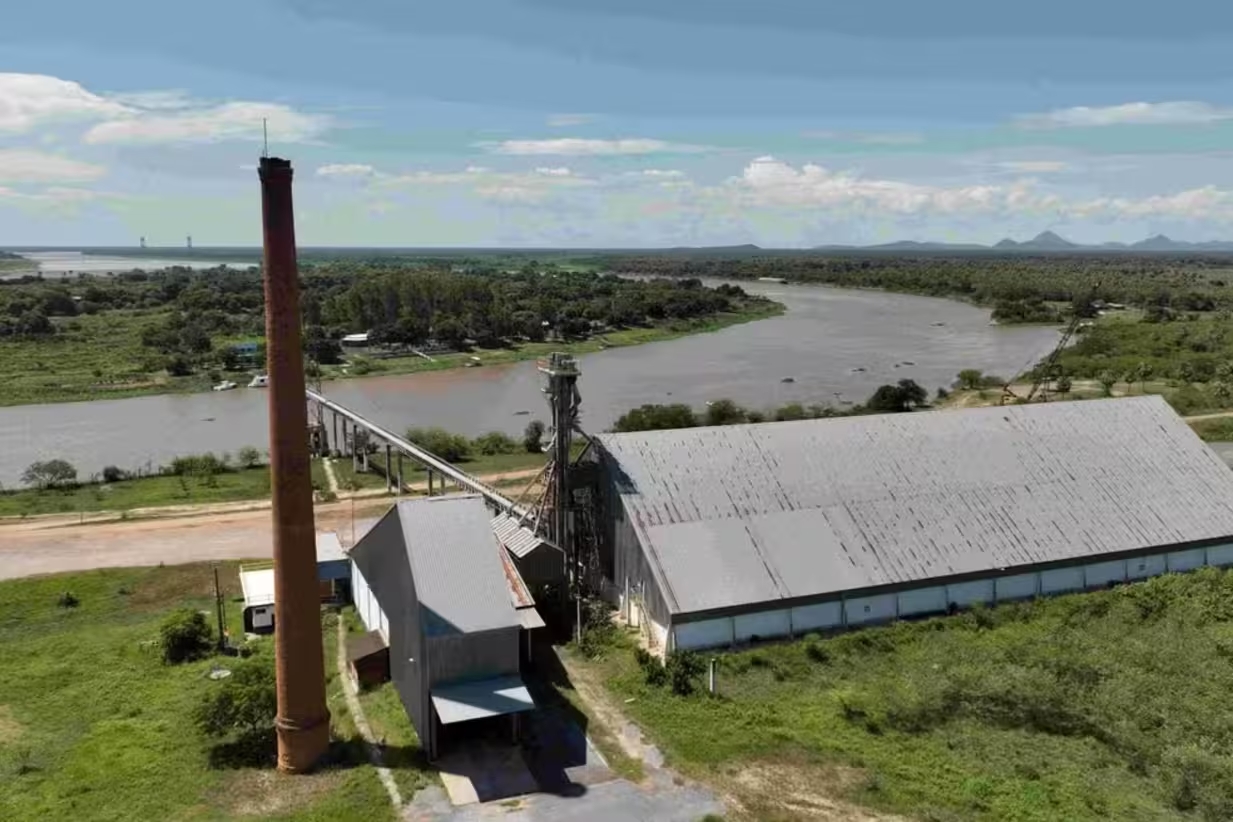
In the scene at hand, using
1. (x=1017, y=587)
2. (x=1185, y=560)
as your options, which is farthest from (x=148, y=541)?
(x=1185, y=560)

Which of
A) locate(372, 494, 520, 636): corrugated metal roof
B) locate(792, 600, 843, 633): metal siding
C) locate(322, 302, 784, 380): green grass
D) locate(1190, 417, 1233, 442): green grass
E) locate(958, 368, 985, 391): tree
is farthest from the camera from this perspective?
locate(322, 302, 784, 380): green grass

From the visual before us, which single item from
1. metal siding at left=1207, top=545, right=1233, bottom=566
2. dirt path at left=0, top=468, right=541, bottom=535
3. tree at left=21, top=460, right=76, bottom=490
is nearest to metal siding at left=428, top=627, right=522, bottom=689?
dirt path at left=0, top=468, right=541, bottom=535

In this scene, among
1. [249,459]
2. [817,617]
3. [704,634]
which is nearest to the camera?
[704,634]

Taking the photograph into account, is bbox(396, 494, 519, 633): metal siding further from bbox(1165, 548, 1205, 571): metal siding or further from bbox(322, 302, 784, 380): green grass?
bbox(322, 302, 784, 380): green grass

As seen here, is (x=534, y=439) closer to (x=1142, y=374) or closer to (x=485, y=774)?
(x=485, y=774)

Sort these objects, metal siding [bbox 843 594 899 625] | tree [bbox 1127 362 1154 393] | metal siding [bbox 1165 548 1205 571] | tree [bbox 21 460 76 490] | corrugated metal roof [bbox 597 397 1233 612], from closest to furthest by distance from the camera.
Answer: metal siding [bbox 843 594 899 625]
corrugated metal roof [bbox 597 397 1233 612]
metal siding [bbox 1165 548 1205 571]
tree [bbox 21 460 76 490]
tree [bbox 1127 362 1154 393]

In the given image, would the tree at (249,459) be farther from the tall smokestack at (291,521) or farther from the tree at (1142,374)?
the tree at (1142,374)

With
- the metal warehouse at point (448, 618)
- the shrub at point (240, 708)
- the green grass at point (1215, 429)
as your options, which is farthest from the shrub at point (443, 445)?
the green grass at point (1215, 429)
